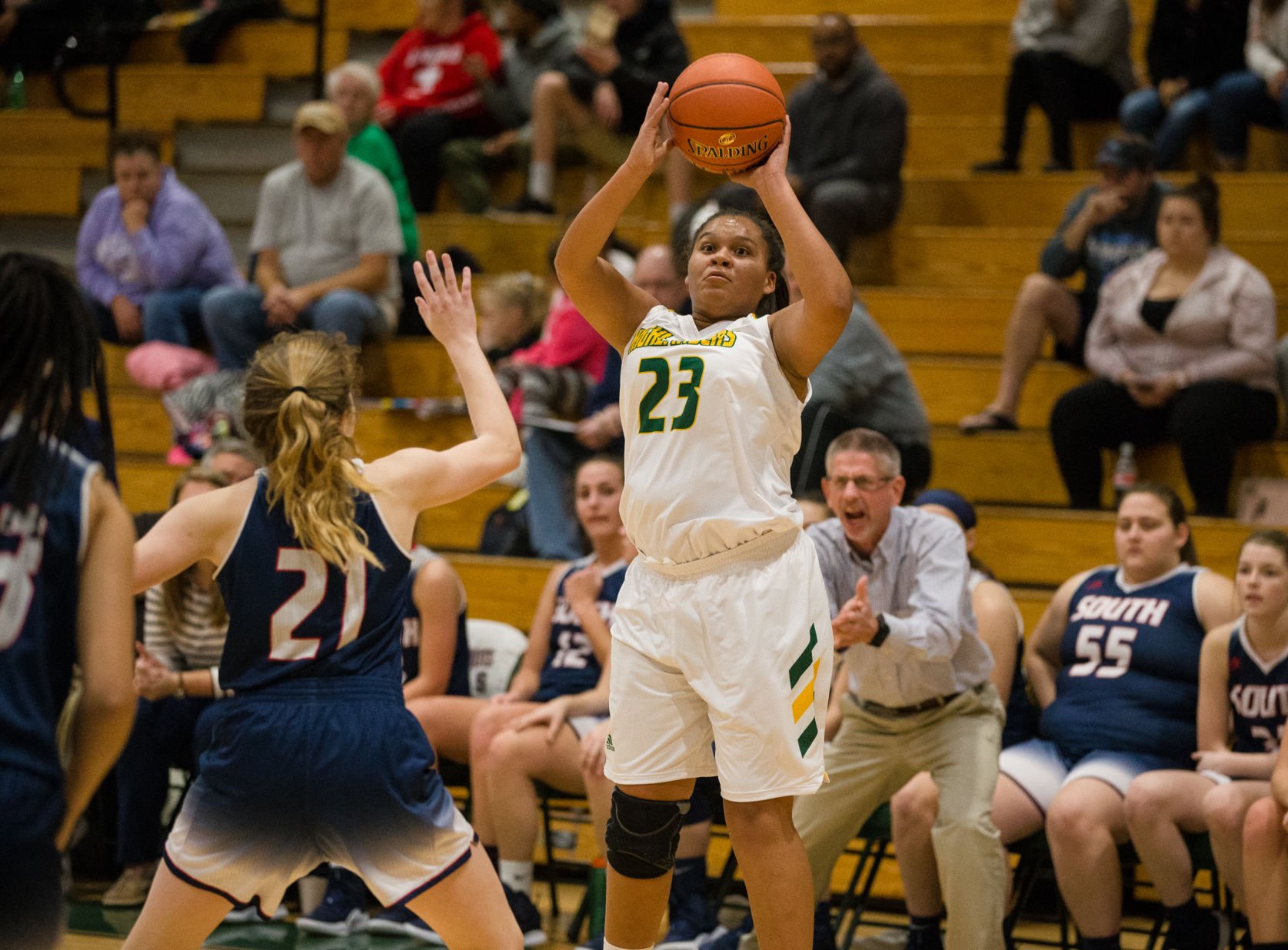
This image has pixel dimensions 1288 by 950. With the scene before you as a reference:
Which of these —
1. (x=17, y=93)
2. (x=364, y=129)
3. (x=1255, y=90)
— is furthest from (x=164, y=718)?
(x=17, y=93)

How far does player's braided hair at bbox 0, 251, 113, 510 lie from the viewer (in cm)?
236

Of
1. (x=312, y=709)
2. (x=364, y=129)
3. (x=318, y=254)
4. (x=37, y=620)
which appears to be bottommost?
(x=312, y=709)

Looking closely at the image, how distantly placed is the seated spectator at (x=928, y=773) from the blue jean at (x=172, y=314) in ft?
13.2

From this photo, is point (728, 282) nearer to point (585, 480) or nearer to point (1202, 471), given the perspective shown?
point (585, 480)

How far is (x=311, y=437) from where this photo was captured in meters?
3.28

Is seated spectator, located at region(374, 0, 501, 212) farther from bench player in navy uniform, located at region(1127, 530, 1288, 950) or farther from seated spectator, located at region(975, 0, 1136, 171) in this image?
bench player in navy uniform, located at region(1127, 530, 1288, 950)

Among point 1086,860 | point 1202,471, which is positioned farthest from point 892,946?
point 1202,471

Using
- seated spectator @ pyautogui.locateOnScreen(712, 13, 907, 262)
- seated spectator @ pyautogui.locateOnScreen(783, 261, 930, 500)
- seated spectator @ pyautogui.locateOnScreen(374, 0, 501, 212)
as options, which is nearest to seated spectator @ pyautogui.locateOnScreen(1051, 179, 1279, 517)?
seated spectator @ pyautogui.locateOnScreen(783, 261, 930, 500)

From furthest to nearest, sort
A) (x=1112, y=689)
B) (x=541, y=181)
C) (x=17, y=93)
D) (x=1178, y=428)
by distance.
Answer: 1. (x=17, y=93)
2. (x=541, y=181)
3. (x=1178, y=428)
4. (x=1112, y=689)

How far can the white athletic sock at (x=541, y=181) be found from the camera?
8539 millimetres

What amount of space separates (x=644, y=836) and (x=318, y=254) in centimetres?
496

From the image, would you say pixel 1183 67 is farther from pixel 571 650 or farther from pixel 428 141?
pixel 571 650

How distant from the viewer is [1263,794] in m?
4.41

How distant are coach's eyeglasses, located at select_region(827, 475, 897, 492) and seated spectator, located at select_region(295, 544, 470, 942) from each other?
1.41 meters
